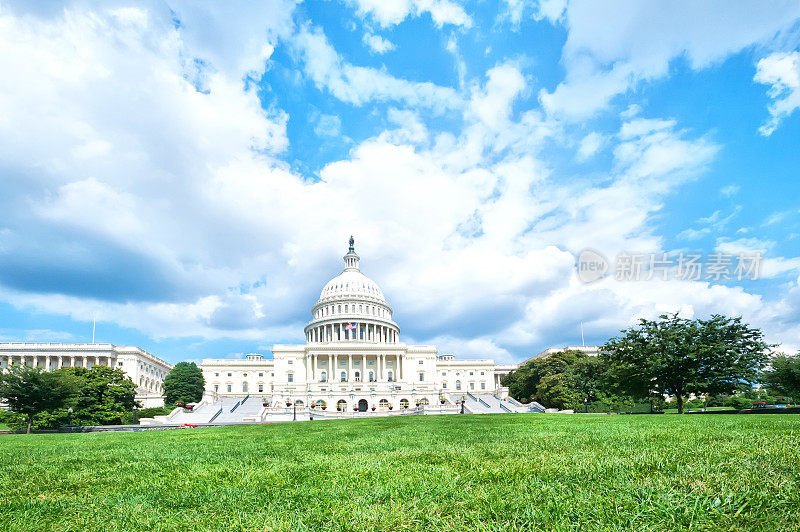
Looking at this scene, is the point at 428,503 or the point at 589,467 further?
the point at 589,467

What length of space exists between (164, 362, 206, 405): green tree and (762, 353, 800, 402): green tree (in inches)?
3567

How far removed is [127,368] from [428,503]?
109580 mm

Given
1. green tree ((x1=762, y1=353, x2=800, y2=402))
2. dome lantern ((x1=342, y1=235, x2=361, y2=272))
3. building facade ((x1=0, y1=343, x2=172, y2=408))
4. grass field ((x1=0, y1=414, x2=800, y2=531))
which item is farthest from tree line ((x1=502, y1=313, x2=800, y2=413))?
dome lantern ((x1=342, y1=235, x2=361, y2=272))

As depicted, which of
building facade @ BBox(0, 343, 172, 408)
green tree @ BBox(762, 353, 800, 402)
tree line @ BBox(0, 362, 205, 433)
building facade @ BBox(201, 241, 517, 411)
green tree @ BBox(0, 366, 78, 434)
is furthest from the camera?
building facade @ BBox(201, 241, 517, 411)

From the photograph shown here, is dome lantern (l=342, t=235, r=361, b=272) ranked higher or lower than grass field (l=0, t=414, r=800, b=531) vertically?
A: higher

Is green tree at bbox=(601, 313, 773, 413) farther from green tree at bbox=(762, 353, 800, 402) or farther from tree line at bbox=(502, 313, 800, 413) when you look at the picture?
green tree at bbox=(762, 353, 800, 402)

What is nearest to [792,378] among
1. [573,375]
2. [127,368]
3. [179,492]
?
[573,375]

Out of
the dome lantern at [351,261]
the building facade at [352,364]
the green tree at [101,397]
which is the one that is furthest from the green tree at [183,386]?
the dome lantern at [351,261]

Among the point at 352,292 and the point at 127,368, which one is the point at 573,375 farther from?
the point at 127,368

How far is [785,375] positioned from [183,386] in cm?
9336

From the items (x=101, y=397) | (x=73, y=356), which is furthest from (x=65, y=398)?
(x=73, y=356)

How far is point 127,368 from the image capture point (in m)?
94.9

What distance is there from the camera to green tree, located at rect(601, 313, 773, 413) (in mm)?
31500

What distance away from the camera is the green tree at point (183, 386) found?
290ft
